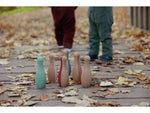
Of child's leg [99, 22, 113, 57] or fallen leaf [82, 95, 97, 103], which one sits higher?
child's leg [99, 22, 113, 57]

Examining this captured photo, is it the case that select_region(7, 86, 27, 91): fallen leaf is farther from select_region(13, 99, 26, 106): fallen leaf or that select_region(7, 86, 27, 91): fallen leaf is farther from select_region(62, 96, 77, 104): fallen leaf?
select_region(62, 96, 77, 104): fallen leaf

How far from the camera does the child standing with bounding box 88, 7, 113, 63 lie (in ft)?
11.9

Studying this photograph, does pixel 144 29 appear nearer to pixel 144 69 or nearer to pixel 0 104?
pixel 144 69

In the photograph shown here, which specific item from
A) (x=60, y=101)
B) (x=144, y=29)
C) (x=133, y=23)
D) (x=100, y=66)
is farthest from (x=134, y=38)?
(x=60, y=101)

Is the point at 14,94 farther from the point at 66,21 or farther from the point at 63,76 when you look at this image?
the point at 66,21

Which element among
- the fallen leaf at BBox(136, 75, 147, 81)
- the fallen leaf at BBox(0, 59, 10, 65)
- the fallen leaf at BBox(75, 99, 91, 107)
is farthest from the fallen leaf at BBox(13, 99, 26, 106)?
the fallen leaf at BBox(0, 59, 10, 65)

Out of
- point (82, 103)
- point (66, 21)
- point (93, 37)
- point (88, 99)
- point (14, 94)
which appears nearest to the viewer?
→ point (82, 103)

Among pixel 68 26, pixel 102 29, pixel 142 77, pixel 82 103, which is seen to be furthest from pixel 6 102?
pixel 68 26

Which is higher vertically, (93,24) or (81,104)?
(93,24)

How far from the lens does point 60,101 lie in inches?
94.2

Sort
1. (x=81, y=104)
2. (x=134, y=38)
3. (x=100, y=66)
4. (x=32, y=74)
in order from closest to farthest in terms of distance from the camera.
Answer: (x=81, y=104) → (x=32, y=74) → (x=100, y=66) → (x=134, y=38)

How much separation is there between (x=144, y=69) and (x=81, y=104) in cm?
155

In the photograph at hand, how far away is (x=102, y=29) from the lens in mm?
3701

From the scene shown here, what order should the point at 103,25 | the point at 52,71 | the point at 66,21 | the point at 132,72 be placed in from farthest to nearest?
the point at 66,21
the point at 103,25
the point at 132,72
the point at 52,71
